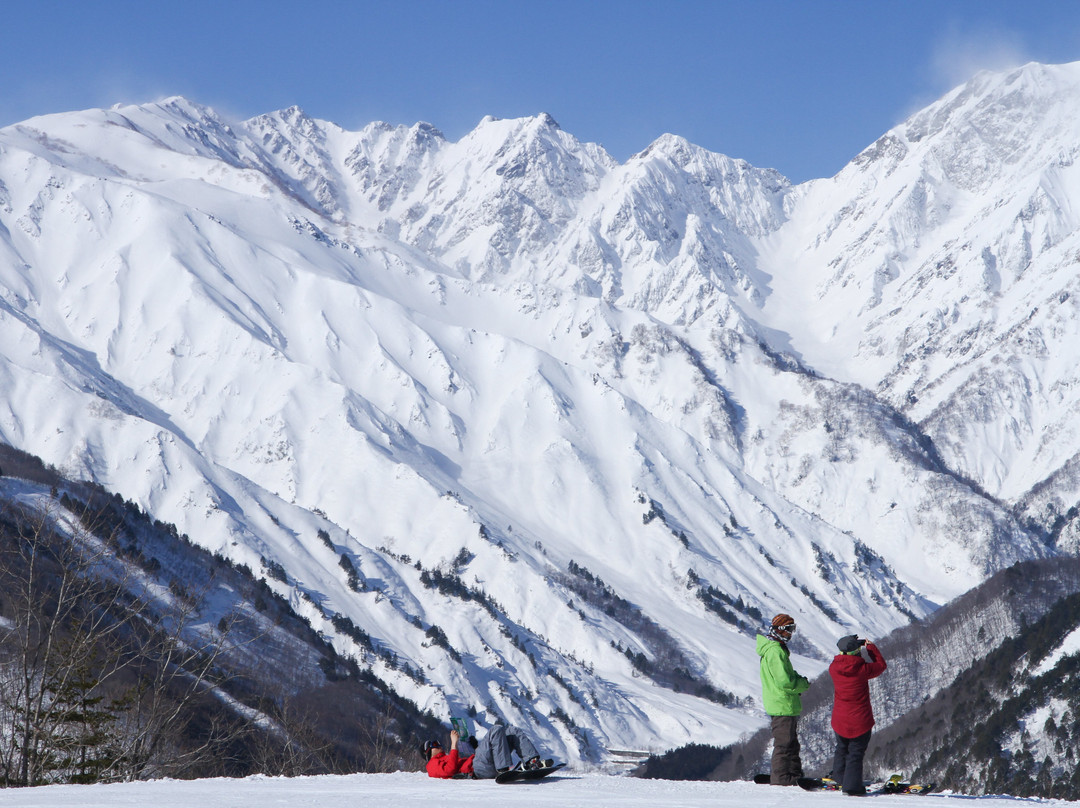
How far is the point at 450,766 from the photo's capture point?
23156 millimetres

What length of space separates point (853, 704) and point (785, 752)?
255 centimetres

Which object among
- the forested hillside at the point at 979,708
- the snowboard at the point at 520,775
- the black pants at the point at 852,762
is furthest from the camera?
the forested hillside at the point at 979,708

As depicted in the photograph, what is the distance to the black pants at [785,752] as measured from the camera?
63.8 feet

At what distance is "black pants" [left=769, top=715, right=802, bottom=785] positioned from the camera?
19.5m

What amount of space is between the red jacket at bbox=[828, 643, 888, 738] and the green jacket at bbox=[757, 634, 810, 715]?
34.1 inches

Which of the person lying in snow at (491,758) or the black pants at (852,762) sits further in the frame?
the person lying in snow at (491,758)

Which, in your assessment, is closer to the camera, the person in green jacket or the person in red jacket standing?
the person in red jacket standing

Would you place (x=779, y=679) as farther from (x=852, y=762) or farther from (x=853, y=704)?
(x=852, y=762)

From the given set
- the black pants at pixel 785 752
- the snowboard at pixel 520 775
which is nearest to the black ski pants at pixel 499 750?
the snowboard at pixel 520 775

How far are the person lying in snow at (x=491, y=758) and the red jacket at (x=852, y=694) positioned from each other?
21.5ft

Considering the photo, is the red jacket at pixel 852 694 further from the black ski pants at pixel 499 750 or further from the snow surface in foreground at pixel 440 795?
the black ski pants at pixel 499 750

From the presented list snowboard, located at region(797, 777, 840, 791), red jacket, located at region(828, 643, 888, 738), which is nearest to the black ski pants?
snowboard, located at region(797, 777, 840, 791)

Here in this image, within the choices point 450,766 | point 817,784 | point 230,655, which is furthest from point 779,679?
point 230,655

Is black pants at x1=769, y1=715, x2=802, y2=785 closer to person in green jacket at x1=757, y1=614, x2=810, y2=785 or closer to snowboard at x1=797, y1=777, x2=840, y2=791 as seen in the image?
person in green jacket at x1=757, y1=614, x2=810, y2=785
